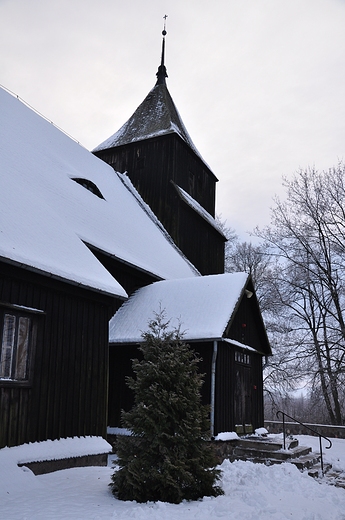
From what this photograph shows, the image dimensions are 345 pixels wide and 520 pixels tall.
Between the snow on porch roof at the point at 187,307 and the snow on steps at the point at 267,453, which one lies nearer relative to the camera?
the snow on steps at the point at 267,453

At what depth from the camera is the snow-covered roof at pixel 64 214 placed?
8992mm

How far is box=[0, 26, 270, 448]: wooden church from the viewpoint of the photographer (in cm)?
869

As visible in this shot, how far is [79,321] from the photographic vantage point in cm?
994

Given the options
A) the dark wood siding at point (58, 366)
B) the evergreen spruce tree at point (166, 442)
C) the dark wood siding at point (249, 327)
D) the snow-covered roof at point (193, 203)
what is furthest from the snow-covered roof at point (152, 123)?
the evergreen spruce tree at point (166, 442)

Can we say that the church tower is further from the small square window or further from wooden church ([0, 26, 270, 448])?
the small square window

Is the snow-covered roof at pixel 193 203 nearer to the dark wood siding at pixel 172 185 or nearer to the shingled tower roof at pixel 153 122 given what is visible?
the dark wood siding at pixel 172 185

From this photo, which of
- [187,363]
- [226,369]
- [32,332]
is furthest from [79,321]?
[226,369]

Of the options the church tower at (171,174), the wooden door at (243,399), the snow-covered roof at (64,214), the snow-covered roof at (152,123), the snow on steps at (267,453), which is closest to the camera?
the snow-covered roof at (64,214)

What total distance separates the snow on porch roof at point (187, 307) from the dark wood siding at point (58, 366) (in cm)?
232

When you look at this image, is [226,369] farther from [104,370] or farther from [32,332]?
[32,332]

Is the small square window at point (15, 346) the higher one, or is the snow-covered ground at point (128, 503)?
the small square window at point (15, 346)

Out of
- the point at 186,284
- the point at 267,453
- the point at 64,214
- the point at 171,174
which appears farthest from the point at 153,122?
the point at 267,453

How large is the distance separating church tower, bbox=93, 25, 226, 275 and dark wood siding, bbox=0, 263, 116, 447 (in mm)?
10396

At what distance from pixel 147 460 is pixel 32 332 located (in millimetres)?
3278
